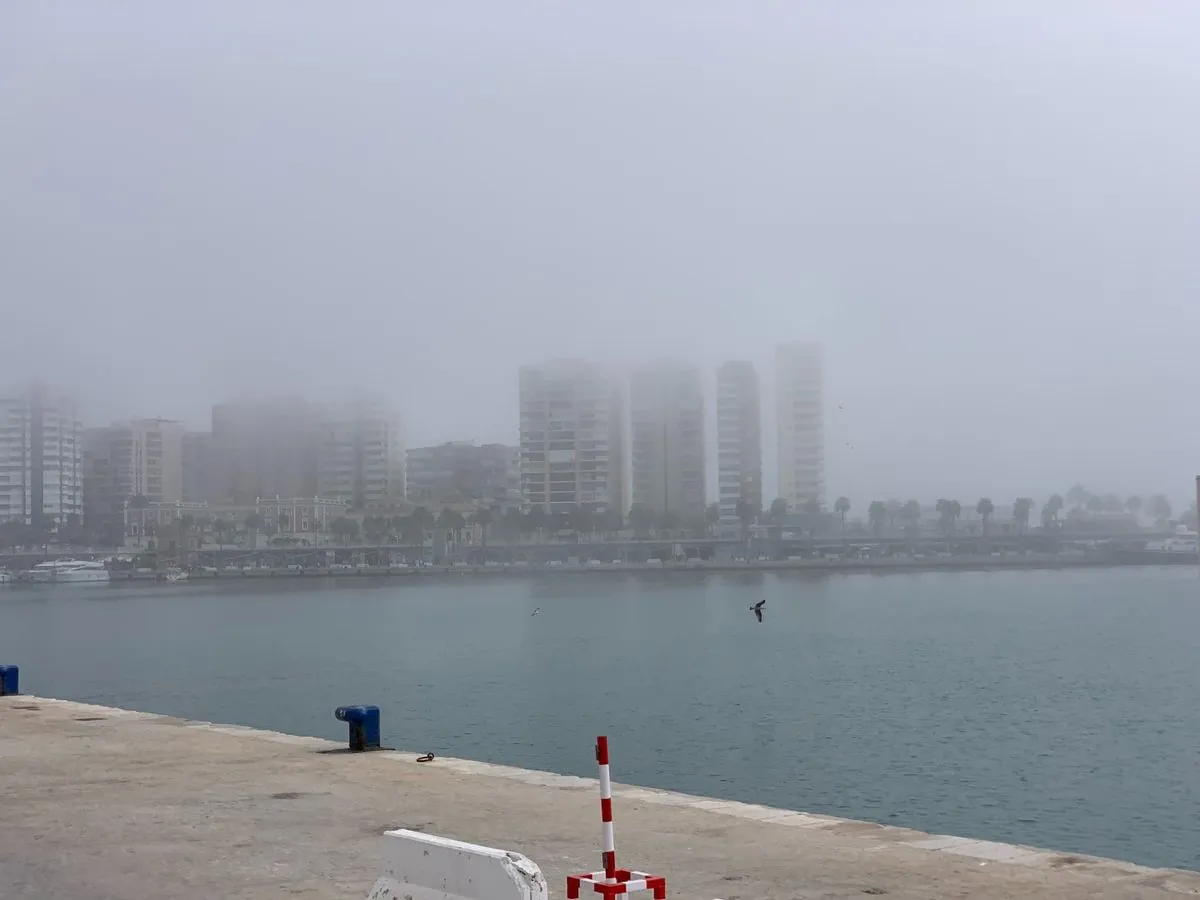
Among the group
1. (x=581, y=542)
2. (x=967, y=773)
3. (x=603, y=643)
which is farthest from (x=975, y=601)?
(x=967, y=773)

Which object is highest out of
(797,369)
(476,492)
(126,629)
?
(797,369)

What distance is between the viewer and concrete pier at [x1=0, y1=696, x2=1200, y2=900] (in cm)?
736

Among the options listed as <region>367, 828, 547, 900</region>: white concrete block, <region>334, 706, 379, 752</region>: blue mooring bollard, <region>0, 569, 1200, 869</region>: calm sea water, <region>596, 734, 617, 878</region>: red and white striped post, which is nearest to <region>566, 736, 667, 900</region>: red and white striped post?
<region>596, 734, 617, 878</region>: red and white striped post

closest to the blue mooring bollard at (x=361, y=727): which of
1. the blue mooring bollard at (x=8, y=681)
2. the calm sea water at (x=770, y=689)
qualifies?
the blue mooring bollard at (x=8, y=681)

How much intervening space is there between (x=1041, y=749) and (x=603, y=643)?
127ft

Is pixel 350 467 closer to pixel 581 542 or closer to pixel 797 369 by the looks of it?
pixel 581 542

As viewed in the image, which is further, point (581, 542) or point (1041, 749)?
point (581, 542)

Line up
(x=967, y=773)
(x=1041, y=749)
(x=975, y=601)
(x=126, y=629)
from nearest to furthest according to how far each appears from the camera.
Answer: (x=967, y=773), (x=1041, y=749), (x=126, y=629), (x=975, y=601)

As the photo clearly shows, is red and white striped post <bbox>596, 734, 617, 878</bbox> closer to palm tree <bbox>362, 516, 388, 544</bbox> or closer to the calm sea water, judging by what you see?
the calm sea water

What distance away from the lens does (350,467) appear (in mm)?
102500

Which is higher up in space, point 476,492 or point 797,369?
point 797,369

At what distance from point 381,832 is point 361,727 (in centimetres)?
456

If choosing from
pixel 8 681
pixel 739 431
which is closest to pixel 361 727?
pixel 8 681

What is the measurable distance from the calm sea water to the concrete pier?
1028 centimetres
